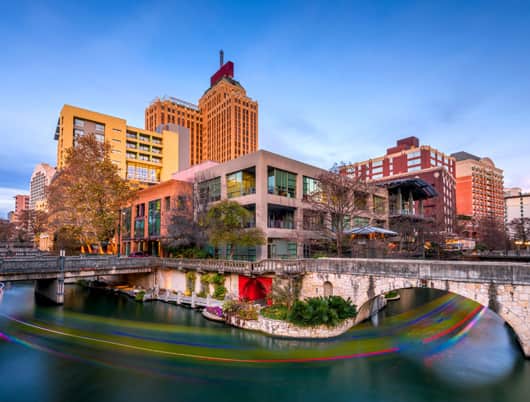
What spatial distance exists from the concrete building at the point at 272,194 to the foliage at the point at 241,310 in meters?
10.1

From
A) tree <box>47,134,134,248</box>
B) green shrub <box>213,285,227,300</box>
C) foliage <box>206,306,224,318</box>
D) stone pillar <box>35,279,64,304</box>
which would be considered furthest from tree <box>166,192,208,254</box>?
stone pillar <box>35,279,64,304</box>

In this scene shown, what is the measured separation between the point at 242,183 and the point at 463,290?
24166 millimetres

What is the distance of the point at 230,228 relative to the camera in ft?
97.1

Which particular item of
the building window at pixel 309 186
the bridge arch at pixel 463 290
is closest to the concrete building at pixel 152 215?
the building window at pixel 309 186

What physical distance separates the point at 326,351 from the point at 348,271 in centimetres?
501

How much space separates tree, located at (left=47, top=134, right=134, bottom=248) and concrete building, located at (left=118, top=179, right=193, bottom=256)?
124 inches

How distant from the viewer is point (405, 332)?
21172mm

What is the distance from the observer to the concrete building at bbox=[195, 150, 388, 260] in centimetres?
3344

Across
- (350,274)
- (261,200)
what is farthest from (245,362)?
(261,200)

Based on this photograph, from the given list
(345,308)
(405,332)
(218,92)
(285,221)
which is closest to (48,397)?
(345,308)

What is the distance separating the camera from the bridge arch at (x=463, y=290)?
48.5ft

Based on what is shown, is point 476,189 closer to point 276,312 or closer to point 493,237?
point 493,237

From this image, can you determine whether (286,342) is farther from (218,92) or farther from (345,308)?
(218,92)

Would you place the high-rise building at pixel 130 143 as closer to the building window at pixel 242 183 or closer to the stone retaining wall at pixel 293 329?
the building window at pixel 242 183
